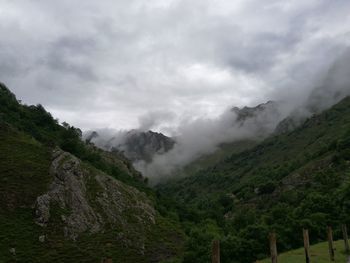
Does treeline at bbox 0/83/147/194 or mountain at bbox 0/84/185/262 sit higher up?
treeline at bbox 0/83/147/194

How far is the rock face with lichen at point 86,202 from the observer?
10081cm

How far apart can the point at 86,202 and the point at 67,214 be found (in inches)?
300

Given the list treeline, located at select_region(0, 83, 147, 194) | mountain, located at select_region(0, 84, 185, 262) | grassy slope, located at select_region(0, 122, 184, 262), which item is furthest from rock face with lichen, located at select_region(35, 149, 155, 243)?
treeline, located at select_region(0, 83, 147, 194)

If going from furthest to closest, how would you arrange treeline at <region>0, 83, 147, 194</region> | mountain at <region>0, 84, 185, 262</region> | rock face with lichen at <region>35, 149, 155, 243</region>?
treeline at <region>0, 83, 147, 194</region>
rock face with lichen at <region>35, 149, 155, 243</region>
mountain at <region>0, 84, 185, 262</region>

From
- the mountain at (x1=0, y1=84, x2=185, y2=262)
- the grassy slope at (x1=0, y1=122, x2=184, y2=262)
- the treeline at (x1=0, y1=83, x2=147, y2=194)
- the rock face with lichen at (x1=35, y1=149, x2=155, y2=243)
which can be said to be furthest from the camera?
the treeline at (x1=0, y1=83, x2=147, y2=194)

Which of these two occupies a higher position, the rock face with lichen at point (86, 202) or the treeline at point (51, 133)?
the treeline at point (51, 133)

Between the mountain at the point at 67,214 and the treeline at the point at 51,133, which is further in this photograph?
the treeline at the point at 51,133

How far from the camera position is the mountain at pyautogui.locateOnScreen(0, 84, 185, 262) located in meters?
91.1

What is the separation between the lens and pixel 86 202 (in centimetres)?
10869

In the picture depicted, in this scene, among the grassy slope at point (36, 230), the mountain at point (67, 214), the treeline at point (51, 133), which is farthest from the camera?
the treeline at point (51, 133)

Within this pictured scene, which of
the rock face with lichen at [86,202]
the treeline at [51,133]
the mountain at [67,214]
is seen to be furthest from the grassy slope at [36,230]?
the treeline at [51,133]

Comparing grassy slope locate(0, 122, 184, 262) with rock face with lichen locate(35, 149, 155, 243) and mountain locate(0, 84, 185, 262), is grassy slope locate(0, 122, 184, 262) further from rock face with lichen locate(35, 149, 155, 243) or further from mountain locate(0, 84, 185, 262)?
rock face with lichen locate(35, 149, 155, 243)

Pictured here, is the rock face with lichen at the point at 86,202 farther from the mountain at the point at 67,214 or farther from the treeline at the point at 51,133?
the treeline at the point at 51,133

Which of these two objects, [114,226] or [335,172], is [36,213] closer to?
[114,226]
